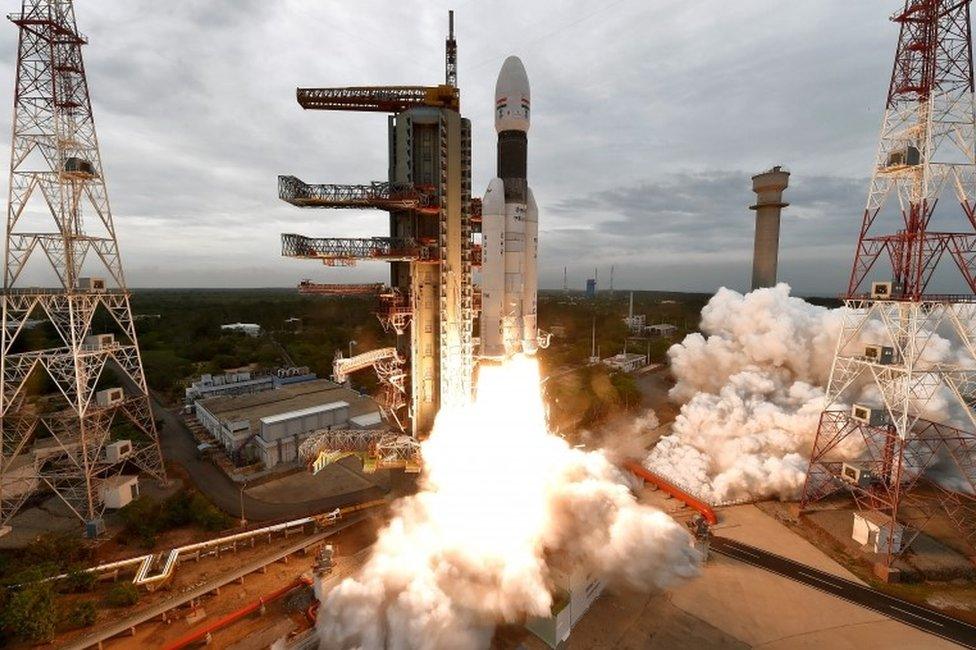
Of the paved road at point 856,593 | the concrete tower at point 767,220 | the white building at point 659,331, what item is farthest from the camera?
the white building at point 659,331

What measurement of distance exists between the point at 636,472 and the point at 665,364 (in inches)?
1793

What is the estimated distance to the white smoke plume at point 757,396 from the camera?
107ft

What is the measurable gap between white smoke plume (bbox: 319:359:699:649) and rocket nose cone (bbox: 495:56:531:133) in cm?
1185

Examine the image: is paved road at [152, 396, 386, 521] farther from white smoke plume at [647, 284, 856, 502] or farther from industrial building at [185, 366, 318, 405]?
white smoke plume at [647, 284, 856, 502]

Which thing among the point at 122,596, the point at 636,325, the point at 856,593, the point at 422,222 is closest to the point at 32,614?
the point at 122,596

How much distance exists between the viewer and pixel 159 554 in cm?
2453

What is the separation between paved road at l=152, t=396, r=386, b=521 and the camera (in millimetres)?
30750

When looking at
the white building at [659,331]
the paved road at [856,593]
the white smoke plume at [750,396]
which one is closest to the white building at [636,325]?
the white building at [659,331]

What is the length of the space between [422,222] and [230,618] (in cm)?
2230

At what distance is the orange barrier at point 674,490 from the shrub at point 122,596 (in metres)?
29.8

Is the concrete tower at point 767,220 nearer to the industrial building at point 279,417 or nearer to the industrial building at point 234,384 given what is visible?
the industrial building at point 279,417

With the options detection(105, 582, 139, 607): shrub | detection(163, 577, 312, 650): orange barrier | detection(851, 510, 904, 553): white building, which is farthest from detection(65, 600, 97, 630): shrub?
detection(851, 510, 904, 553): white building

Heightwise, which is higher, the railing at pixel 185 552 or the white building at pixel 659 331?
the white building at pixel 659 331

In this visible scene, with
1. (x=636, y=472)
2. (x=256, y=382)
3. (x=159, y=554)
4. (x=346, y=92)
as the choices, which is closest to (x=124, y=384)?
(x=256, y=382)
